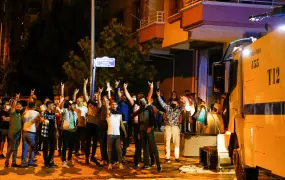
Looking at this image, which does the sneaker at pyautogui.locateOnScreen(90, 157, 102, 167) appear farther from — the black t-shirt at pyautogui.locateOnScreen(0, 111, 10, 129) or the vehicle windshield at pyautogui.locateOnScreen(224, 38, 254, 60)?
the vehicle windshield at pyautogui.locateOnScreen(224, 38, 254, 60)

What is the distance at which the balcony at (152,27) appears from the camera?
78.0 feet

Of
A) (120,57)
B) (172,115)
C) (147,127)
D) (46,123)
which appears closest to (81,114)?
(46,123)

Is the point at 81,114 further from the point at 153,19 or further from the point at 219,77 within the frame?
the point at 153,19

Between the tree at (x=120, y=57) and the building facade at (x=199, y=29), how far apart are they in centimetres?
76

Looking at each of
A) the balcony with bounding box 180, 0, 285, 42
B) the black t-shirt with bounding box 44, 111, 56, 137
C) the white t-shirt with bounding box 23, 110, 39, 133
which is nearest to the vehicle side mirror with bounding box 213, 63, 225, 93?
the black t-shirt with bounding box 44, 111, 56, 137

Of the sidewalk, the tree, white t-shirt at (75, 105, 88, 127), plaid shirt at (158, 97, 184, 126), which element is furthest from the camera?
the tree

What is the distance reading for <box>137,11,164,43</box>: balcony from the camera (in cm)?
2377

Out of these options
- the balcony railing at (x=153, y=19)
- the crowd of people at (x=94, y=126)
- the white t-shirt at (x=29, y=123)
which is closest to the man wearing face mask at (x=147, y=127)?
the crowd of people at (x=94, y=126)

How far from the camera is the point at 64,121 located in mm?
13508

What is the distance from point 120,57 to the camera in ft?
80.9

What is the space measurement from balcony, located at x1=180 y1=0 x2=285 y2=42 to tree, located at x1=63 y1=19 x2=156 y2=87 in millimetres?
5579

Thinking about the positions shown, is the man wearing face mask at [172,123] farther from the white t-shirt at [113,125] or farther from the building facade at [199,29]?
the building facade at [199,29]

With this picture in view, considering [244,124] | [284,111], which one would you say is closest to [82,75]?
[244,124]

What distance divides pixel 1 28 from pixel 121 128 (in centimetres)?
3330
